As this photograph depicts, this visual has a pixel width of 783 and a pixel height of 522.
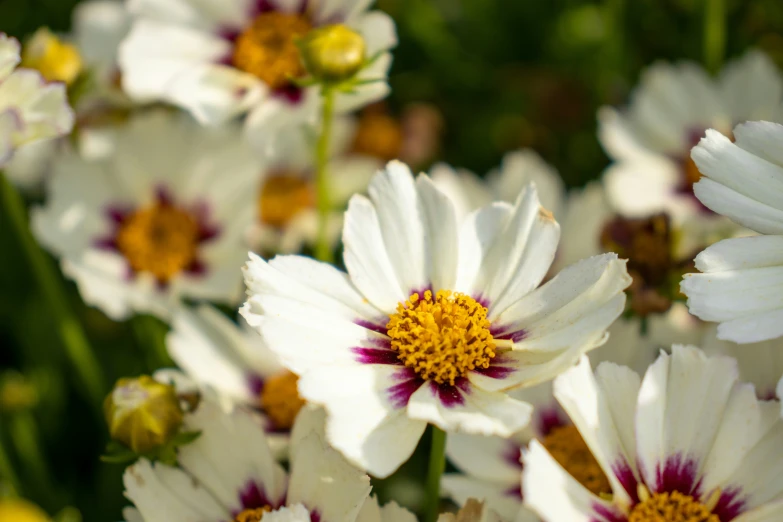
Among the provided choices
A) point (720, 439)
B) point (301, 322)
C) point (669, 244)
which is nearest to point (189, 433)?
point (301, 322)

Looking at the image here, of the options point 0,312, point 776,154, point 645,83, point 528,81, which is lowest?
point 0,312

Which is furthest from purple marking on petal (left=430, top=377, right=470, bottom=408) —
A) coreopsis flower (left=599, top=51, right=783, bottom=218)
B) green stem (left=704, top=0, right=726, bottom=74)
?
green stem (left=704, top=0, right=726, bottom=74)

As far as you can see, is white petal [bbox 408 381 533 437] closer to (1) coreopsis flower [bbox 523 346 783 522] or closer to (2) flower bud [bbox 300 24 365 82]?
(1) coreopsis flower [bbox 523 346 783 522]

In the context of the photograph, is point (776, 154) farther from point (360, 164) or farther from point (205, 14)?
point (360, 164)

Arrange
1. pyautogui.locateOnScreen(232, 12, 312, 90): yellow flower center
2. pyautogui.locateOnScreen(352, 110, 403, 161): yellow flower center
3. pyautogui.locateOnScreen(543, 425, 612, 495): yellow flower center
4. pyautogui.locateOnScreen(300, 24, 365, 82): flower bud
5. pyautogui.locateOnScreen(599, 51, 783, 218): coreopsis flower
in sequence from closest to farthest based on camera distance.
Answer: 1. pyautogui.locateOnScreen(543, 425, 612, 495): yellow flower center
2. pyautogui.locateOnScreen(300, 24, 365, 82): flower bud
3. pyautogui.locateOnScreen(232, 12, 312, 90): yellow flower center
4. pyautogui.locateOnScreen(599, 51, 783, 218): coreopsis flower
5. pyautogui.locateOnScreen(352, 110, 403, 161): yellow flower center

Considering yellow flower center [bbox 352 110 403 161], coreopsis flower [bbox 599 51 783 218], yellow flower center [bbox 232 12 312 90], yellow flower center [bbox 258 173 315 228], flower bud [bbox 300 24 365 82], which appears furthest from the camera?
yellow flower center [bbox 352 110 403 161]

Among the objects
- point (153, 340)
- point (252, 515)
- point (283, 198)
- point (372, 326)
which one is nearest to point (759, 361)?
point (372, 326)

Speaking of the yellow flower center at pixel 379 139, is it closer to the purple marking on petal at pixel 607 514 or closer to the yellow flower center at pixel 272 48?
the yellow flower center at pixel 272 48
